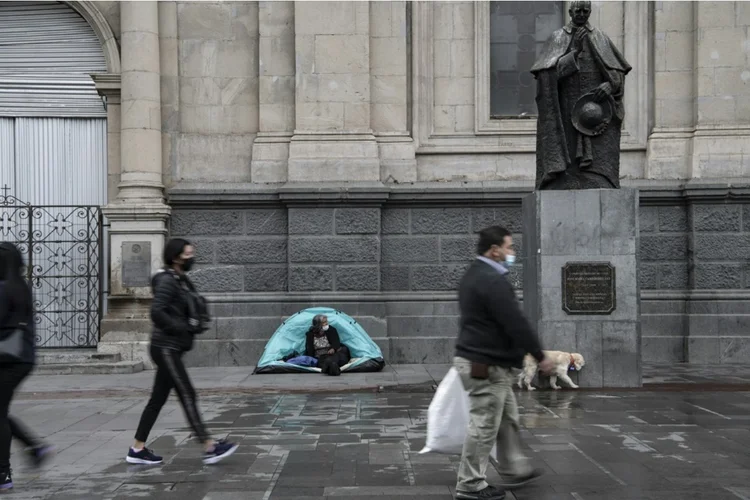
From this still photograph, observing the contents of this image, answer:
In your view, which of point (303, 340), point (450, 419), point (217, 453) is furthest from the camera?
point (303, 340)

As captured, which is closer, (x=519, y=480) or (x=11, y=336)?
(x=519, y=480)

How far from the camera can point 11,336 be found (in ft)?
22.4

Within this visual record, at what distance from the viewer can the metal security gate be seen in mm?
15859

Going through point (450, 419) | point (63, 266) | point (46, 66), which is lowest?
point (450, 419)

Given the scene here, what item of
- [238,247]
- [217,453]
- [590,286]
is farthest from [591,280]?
[238,247]

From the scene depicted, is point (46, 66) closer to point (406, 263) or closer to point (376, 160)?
point (376, 160)

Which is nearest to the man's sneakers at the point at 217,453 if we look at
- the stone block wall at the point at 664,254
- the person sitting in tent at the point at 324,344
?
the person sitting in tent at the point at 324,344

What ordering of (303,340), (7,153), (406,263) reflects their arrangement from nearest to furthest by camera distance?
(303,340), (406,263), (7,153)

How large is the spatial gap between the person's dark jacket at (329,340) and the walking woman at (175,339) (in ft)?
20.8

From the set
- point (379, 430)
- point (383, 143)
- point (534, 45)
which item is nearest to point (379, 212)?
point (383, 143)

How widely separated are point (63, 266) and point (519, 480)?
37.6ft

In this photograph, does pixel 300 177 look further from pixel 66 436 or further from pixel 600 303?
pixel 66 436

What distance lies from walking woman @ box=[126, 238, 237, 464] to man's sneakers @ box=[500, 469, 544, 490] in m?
2.34

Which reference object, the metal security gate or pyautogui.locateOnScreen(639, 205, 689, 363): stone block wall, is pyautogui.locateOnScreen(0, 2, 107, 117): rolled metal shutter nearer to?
the metal security gate
